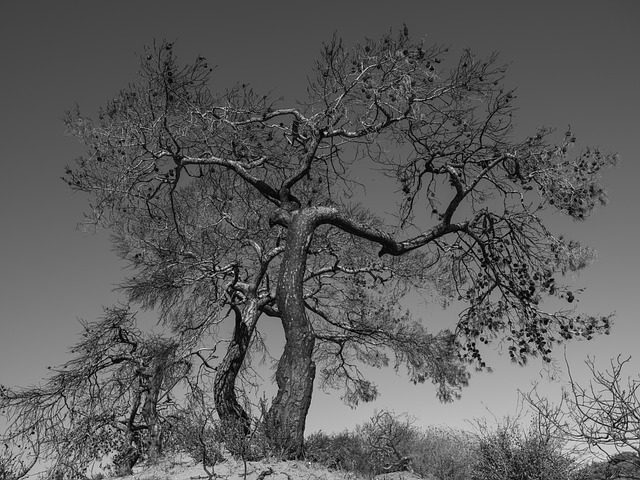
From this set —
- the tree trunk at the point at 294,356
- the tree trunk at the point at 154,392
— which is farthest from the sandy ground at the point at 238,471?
the tree trunk at the point at 154,392

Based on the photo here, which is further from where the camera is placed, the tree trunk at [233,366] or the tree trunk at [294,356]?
the tree trunk at [233,366]

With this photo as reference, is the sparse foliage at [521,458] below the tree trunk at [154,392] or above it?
below

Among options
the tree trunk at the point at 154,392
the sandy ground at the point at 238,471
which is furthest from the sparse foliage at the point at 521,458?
the tree trunk at the point at 154,392

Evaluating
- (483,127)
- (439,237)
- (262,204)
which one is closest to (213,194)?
(262,204)

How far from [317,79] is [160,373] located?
7.65 m

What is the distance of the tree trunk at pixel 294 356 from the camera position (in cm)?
721

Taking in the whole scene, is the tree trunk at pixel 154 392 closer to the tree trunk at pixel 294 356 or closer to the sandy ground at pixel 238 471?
the tree trunk at pixel 294 356

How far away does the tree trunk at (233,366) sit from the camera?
11.1m

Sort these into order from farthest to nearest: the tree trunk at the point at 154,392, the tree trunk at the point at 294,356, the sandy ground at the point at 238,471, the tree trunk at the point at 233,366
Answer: the tree trunk at the point at 154,392
the tree trunk at the point at 233,366
the tree trunk at the point at 294,356
the sandy ground at the point at 238,471

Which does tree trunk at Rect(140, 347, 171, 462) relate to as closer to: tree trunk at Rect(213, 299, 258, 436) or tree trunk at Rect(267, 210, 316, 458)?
tree trunk at Rect(213, 299, 258, 436)

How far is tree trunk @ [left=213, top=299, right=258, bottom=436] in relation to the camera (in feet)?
36.4

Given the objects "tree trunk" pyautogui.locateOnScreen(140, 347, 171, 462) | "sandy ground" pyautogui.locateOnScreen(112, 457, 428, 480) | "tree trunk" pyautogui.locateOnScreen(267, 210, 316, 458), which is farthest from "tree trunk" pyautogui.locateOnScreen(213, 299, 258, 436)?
"sandy ground" pyautogui.locateOnScreen(112, 457, 428, 480)

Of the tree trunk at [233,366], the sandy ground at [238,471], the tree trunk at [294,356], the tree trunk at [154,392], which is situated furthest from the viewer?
the tree trunk at [154,392]

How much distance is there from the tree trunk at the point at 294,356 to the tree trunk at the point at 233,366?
3262mm
